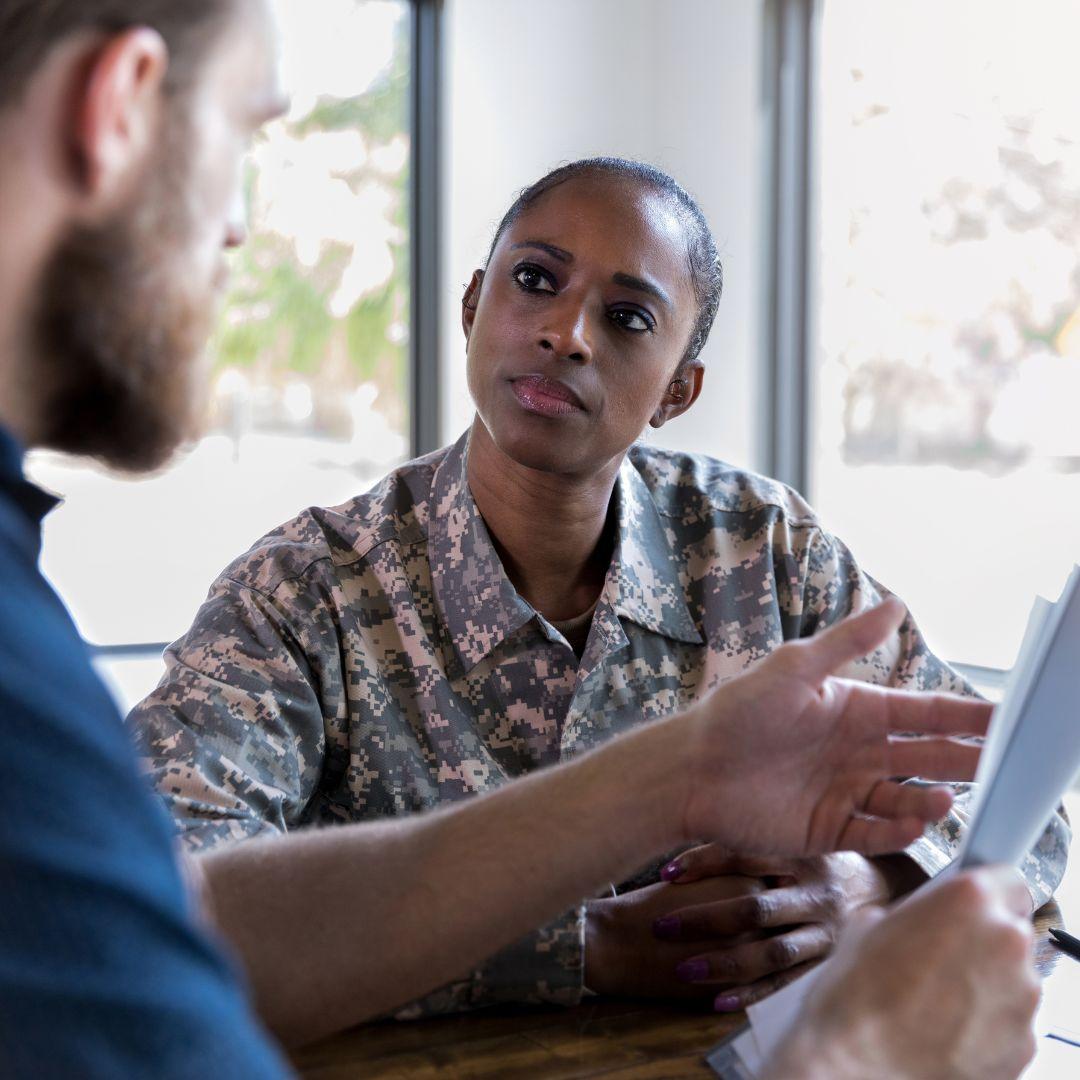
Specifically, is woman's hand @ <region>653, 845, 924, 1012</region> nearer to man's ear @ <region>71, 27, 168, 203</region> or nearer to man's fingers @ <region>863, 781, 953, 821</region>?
man's fingers @ <region>863, 781, 953, 821</region>

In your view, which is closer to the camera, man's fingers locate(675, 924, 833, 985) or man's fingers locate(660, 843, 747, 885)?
man's fingers locate(675, 924, 833, 985)

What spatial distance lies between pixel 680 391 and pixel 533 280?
1.15 ft

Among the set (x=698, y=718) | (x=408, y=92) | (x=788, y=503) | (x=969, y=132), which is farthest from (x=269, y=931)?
(x=408, y=92)

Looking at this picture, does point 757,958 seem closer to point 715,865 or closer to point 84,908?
point 715,865

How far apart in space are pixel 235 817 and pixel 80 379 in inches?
25.2

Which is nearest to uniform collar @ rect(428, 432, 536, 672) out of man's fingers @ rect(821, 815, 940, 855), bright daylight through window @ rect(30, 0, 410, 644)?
man's fingers @ rect(821, 815, 940, 855)

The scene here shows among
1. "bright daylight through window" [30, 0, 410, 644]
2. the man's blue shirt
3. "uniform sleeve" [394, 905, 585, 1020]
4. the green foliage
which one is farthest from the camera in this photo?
the green foliage

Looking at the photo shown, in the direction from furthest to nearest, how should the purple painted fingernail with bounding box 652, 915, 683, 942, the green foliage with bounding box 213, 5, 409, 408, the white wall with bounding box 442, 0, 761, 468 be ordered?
the white wall with bounding box 442, 0, 761, 468, the green foliage with bounding box 213, 5, 409, 408, the purple painted fingernail with bounding box 652, 915, 683, 942

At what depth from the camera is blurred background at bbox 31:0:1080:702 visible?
131 inches

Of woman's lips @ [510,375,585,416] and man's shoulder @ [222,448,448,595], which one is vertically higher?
woman's lips @ [510,375,585,416]

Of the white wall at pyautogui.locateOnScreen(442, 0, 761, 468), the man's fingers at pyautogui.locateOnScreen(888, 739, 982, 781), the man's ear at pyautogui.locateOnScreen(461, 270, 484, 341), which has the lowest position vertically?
the man's fingers at pyautogui.locateOnScreen(888, 739, 982, 781)

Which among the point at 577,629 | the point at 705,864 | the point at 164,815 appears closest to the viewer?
the point at 164,815

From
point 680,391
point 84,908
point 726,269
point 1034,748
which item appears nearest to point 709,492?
point 680,391

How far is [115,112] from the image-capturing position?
0.65 meters
